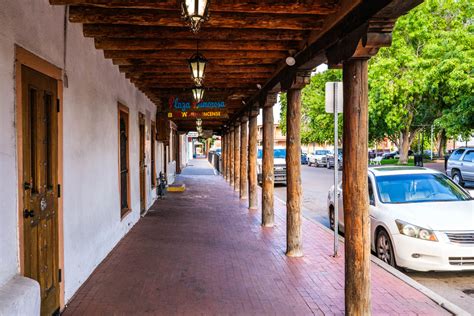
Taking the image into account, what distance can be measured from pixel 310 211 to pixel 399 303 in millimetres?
7717

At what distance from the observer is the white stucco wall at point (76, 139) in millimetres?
3516

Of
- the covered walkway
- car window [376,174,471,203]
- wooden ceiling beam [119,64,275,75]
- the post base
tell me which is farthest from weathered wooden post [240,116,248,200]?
the post base

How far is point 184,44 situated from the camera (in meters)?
6.65

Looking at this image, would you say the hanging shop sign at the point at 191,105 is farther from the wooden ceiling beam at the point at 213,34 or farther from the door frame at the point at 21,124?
the door frame at the point at 21,124

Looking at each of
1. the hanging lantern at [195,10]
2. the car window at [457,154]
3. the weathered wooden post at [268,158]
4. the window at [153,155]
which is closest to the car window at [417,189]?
the weathered wooden post at [268,158]

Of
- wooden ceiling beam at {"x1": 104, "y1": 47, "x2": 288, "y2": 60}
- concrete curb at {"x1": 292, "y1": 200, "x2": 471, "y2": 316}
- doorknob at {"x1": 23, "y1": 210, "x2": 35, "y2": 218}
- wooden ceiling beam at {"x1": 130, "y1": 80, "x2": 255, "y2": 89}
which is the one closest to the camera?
doorknob at {"x1": 23, "y1": 210, "x2": 35, "y2": 218}

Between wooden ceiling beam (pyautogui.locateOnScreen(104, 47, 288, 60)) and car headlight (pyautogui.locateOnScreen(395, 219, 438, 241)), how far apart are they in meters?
3.16

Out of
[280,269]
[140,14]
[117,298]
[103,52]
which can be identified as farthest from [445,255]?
[103,52]

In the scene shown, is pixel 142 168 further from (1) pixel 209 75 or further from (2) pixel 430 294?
(2) pixel 430 294

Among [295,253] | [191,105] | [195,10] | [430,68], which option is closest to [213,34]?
[195,10]

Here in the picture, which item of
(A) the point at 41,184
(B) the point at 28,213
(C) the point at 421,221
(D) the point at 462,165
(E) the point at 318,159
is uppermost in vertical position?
(A) the point at 41,184

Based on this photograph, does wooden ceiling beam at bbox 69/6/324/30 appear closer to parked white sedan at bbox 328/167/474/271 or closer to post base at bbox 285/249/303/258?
parked white sedan at bbox 328/167/474/271

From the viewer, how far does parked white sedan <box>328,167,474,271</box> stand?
5910 mm

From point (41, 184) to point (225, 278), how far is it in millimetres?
2763
